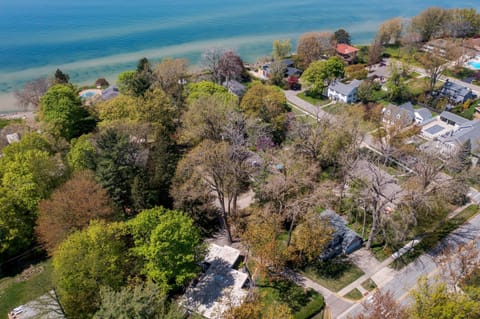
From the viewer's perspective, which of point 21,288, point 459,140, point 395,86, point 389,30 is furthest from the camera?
point 389,30

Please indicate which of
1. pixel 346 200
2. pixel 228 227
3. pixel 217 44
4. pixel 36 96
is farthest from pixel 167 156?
pixel 217 44

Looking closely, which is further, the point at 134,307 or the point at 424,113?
the point at 424,113

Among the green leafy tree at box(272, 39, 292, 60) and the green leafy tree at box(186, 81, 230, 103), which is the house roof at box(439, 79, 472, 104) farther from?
the green leafy tree at box(186, 81, 230, 103)

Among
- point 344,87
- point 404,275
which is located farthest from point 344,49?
point 404,275

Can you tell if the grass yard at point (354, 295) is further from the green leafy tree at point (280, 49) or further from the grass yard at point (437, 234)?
the green leafy tree at point (280, 49)

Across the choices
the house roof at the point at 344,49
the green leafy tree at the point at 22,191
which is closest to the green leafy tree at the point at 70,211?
the green leafy tree at the point at 22,191

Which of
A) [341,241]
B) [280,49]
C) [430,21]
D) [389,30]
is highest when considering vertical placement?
[430,21]

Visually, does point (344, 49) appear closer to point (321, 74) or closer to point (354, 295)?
point (321, 74)

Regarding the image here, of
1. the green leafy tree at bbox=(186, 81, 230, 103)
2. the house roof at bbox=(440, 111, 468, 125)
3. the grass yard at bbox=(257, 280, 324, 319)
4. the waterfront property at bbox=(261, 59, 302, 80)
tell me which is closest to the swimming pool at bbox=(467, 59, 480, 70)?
the house roof at bbox=(440, 111, 468, 125)
